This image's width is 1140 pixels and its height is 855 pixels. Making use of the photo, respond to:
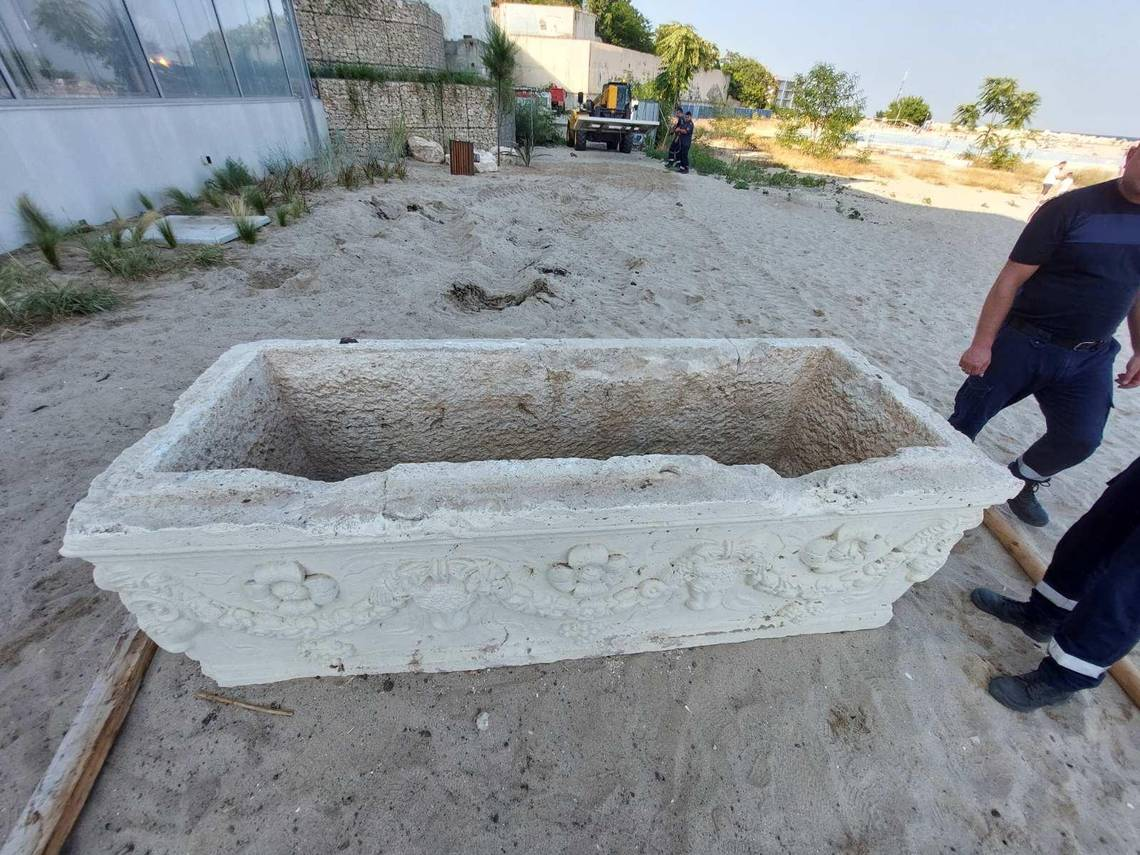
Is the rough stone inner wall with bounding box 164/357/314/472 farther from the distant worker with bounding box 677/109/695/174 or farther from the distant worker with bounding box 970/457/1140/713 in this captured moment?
the distant worker with bounding box 677/109/695/174

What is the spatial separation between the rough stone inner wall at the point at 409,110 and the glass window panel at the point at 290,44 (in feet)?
2.54

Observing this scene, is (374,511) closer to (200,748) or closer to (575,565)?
(575,565)

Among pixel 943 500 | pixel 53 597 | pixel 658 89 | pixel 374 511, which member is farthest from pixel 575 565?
pixel 658 89

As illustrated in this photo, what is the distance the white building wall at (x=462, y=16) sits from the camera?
16.1 metres

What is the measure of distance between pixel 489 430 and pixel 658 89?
2000 cm

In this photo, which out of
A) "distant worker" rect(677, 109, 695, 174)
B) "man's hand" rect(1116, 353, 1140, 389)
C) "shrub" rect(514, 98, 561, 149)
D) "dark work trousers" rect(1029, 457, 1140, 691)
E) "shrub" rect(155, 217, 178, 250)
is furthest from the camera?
"shrub" rect(514, 98, 561, 149)

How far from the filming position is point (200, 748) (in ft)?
4.26

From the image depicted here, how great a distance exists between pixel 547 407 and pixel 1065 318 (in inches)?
71.0

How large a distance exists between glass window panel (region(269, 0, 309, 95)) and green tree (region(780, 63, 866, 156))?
13778 mm

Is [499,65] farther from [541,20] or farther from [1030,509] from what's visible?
[541,20]

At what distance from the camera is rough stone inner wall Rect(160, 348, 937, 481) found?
5.60 ft

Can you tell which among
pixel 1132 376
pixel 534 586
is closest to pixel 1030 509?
pixel 1132 376

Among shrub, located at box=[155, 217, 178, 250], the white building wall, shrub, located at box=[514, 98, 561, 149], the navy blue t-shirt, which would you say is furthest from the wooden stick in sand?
the white building wall

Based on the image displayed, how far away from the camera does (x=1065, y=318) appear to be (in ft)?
5.49
